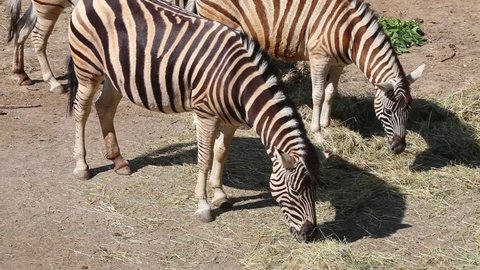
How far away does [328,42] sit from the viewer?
28.5 feet

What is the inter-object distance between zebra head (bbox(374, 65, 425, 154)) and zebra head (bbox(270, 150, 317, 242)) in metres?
2.10

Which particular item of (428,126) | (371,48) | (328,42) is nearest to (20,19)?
(328,42)

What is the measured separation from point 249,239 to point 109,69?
6.90 ft

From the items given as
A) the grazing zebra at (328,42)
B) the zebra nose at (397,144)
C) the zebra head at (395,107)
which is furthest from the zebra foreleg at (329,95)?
the zebra nose at (397,144)

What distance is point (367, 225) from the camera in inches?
293

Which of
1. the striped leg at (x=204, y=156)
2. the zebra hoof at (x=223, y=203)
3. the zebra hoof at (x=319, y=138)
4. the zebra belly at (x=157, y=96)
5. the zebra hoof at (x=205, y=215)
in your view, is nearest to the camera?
the striped leg at (x=204, y=156)

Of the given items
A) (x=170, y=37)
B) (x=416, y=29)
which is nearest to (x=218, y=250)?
(x=170, y=37)

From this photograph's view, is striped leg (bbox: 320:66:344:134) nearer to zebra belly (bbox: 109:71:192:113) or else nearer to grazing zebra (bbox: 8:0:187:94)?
grazing zebra (bbox: 8:0:187:94)

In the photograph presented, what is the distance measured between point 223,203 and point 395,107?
211 cm

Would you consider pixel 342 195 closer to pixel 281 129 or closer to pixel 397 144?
pixel 397 144

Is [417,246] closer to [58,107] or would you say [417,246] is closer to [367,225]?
[367,225]

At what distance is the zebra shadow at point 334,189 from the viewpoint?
7391 mm

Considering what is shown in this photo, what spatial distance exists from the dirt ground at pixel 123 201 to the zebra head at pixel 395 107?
816mm

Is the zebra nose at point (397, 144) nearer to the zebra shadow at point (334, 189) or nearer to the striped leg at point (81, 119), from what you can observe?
the zebra shadow at point (334, 189)
